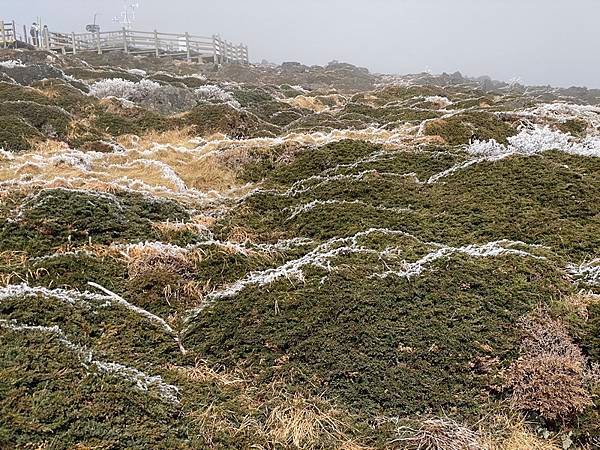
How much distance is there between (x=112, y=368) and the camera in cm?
407

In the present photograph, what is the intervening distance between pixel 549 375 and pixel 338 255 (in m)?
2.54

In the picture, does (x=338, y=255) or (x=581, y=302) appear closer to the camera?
(x=581, y=302)

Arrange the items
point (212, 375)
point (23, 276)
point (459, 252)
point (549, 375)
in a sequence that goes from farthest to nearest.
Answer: point (459, 252)
point (23, 276)
point (212, 375)
point (549, 375)

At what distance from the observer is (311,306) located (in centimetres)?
507

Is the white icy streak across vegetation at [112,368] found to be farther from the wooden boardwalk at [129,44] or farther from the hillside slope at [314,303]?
the wooden boardwalk at [129,44]

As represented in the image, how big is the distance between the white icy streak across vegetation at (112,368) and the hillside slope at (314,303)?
0.02 meters

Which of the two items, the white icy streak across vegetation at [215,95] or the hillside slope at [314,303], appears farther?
the white icy streak across vegetation at [215,95]

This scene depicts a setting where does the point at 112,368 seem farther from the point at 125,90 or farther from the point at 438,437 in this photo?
the point at 125,90

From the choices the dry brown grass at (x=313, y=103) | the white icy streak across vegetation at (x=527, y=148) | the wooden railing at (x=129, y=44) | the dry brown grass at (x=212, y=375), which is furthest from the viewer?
the wooden railing at (x=129, y=44)

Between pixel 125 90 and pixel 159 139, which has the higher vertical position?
pixel 125 90

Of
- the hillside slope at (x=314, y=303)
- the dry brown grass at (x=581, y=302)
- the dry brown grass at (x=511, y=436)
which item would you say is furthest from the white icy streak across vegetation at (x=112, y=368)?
the dry brown grass at (x=581, y=302)

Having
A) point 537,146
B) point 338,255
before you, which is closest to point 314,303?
point 338,255

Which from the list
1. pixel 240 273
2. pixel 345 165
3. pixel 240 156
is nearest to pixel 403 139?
pixel 345 165

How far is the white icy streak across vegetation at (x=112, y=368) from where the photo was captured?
400 cm
